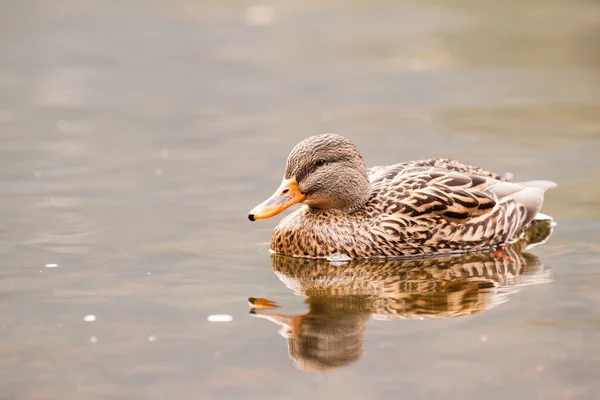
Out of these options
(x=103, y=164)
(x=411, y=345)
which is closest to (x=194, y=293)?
(x=411, y=345)

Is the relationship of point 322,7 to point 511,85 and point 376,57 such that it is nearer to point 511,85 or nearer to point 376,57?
point 376,57

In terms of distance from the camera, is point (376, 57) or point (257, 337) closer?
point (257, 337)

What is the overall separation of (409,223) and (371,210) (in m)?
0.38

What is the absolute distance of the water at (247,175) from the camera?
7.36m

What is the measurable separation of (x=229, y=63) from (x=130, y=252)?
34.3 ft

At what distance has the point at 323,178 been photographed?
988 centimetres

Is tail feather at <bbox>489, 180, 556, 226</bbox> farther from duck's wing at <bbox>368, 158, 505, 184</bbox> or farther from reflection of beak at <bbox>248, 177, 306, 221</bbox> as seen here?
reflection of beak at <bbox>248, 177, 306, 221</bbox>

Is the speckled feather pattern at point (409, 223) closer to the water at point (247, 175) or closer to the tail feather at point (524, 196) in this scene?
the tail feather at point (524, 196)

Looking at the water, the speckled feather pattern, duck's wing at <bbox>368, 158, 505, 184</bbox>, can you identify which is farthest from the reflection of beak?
duck's wing at <bbox>368, 158, 505, 184</bbox>

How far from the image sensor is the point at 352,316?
830 cm

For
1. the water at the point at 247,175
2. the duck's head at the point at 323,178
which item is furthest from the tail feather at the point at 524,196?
the duck's head at the point at 323,178

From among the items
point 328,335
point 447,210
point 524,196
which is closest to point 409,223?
point 447,210

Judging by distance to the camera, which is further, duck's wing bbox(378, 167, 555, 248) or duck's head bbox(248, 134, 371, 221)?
duck's wing bbox(378, 167, 555, 248)

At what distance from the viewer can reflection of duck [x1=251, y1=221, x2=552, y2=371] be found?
780cm
